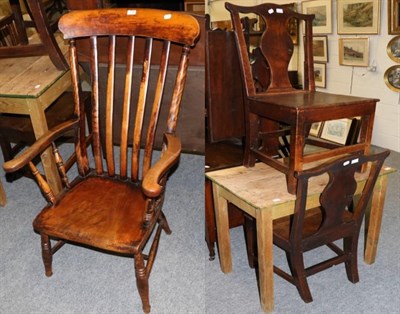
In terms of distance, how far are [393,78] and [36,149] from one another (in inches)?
110

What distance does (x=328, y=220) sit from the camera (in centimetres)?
147

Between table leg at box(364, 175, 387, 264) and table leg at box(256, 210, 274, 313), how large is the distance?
0.59 metres

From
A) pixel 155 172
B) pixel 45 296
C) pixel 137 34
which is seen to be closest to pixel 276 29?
pixel 137 34

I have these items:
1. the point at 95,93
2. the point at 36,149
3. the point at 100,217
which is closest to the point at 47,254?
the point at 100,217

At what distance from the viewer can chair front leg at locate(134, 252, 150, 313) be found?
1.28 meters

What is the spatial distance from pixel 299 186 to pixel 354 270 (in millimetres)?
619

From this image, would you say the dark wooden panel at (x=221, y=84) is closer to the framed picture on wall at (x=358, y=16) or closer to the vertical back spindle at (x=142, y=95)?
the vertical back spindle at (x=142, y=95)

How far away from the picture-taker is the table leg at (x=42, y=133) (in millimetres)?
1725

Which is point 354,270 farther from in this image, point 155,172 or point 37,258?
point 37,258

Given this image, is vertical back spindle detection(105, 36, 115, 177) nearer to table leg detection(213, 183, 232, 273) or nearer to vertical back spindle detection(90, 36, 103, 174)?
vertical back spindle detection(90, 36, 103, 174)

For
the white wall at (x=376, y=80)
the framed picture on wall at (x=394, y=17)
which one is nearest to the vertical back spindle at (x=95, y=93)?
the white wall at (x=376, y=80)

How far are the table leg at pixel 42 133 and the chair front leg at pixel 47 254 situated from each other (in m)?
0.44

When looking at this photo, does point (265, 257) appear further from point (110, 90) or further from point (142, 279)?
point (110, 90)

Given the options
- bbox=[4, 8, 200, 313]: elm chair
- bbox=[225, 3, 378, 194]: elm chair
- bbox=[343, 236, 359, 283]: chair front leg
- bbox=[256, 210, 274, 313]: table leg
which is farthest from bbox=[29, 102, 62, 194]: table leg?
bbox=[343, 236, 359, 283]: chair front leg
